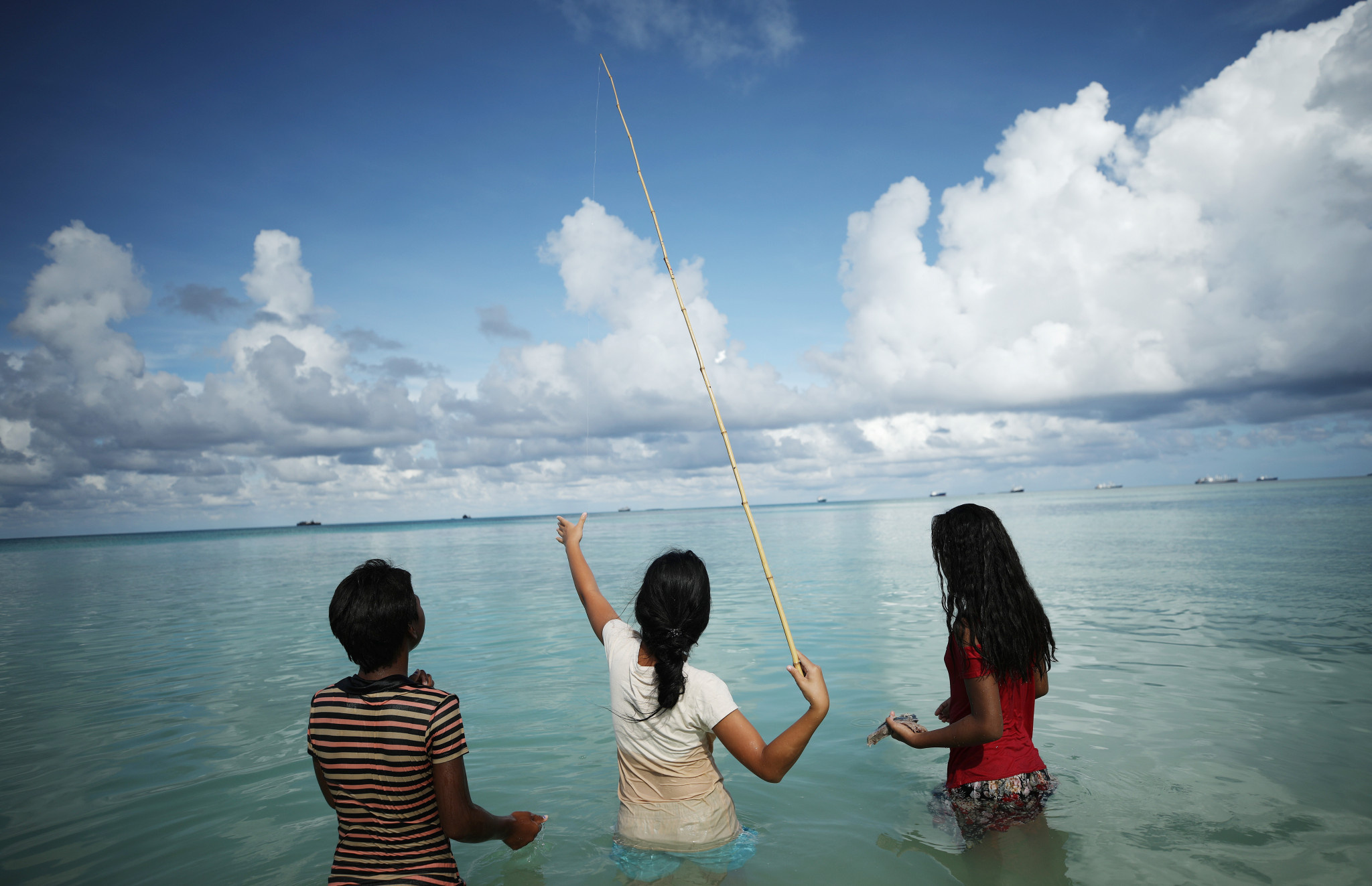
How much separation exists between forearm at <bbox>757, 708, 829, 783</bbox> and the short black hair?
153cm

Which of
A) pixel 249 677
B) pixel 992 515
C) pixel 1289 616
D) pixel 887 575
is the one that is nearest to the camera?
pixel 992 515

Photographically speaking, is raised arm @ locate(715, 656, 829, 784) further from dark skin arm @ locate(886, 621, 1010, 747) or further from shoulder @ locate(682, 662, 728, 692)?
dark skin arm @ locate(886, 621, 1010, 747)

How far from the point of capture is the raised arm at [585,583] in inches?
137

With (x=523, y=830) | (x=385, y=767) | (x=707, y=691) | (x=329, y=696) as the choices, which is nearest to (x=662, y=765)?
(x=707, y=691)

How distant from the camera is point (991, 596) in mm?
3309

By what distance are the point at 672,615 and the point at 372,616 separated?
1197mm

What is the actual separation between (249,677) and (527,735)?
5.53 metres

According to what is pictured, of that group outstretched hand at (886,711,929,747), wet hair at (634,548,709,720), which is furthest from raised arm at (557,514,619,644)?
outstretched hand at (886,711,929,747)

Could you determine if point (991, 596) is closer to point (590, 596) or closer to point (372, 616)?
point (590, 596)

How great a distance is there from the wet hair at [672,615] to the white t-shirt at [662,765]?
92mm

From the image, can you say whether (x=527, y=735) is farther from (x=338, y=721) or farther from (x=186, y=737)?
(x=338, y=721)

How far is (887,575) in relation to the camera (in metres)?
18.8

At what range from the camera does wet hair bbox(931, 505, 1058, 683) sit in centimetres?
326

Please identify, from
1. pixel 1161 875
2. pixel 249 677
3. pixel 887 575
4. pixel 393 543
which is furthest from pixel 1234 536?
pixel 393 543
